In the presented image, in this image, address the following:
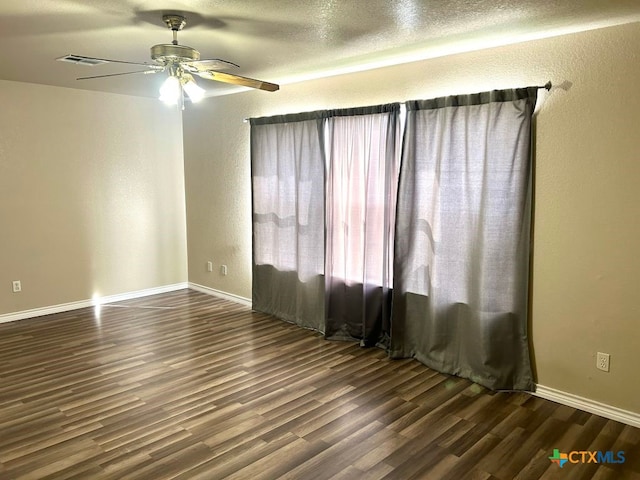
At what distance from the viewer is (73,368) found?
12.2 ft

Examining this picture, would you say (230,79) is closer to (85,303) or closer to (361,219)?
(361,219)

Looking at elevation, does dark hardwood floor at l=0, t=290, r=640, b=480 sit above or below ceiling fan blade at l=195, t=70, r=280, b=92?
below

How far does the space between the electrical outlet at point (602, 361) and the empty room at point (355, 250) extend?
2cm

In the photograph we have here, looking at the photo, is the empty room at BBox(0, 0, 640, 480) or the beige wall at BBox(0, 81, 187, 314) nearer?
the empty room at BBox(0, 0, 640, 480)

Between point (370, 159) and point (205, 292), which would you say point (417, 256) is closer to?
point (370, 159)

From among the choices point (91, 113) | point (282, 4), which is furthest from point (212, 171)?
point (282, 4)

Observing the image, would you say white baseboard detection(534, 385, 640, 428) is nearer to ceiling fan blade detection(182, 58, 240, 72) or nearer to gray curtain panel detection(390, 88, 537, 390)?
gray curtain panel detection(390, 88, 537, 390)

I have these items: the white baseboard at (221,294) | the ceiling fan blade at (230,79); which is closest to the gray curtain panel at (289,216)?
the white baseboard at (221,294)

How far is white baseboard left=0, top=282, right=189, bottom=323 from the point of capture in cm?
493

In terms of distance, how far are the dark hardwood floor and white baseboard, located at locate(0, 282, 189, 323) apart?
623 mm

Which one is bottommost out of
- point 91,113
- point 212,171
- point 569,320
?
point 569,320

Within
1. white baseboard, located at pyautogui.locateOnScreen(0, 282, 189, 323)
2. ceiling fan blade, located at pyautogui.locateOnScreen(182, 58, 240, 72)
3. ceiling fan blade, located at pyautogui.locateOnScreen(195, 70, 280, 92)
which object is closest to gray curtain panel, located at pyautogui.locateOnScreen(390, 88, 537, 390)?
ceiling fan blade, located at pyautogui.locateOnScreen(195, 70, 280, 92)

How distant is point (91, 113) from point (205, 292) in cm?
243

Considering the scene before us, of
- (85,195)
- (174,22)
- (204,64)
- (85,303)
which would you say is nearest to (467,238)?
(204,64)
